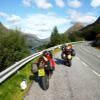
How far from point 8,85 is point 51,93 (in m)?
2.16

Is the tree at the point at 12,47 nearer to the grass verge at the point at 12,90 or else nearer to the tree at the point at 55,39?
the grass verge at the point at 12,90

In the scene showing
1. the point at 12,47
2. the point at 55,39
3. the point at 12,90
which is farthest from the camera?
the point at 55,39

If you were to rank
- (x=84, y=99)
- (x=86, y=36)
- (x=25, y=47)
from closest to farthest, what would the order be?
(x=84, y=99) < (x=25, y=47) < (x=86, y=36)

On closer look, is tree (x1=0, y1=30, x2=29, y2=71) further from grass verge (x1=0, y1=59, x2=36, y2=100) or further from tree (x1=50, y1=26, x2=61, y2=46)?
tree (x1=50, y1=26, x2=61, y2=46)

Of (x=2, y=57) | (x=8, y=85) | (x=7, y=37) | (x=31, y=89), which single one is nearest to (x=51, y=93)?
(x=31, y=89)

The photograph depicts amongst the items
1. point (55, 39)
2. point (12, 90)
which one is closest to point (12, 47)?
point (12, 90)

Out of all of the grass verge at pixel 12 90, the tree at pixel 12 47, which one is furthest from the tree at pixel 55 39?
the grass verge at pixel 12 90

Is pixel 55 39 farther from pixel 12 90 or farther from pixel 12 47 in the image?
pixel 12 90

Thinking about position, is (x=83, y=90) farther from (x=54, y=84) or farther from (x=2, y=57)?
(x=2, y=57)

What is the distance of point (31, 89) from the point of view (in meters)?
9.59

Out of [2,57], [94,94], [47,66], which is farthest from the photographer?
[2,57]

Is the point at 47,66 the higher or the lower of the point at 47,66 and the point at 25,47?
the higher

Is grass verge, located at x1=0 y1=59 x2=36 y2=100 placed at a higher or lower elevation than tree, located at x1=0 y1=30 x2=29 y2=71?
higher

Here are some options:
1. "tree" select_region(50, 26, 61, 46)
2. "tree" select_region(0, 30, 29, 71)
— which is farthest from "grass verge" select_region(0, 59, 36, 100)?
"tree" select_region(50, 26, 61, 46)
